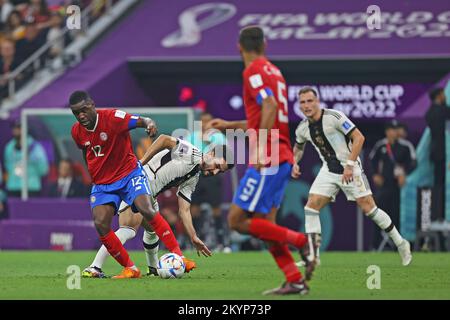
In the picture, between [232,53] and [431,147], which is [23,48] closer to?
[232,53]

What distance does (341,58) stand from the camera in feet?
78.1

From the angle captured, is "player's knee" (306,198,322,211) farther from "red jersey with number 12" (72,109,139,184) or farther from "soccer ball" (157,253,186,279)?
"red jersey with number 12" (72,109,139,184)

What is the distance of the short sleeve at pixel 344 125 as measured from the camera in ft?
49.4

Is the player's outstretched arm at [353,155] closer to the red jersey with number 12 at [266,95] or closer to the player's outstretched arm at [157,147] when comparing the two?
the player's outstretched arm at [157,147]

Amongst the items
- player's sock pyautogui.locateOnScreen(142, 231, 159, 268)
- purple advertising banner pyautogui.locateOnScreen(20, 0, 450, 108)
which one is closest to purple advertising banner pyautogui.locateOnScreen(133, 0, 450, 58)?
purple advertising banner pyautogui.locateOnScreen(20, 0, 450, 108)

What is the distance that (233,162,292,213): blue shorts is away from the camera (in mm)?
10578

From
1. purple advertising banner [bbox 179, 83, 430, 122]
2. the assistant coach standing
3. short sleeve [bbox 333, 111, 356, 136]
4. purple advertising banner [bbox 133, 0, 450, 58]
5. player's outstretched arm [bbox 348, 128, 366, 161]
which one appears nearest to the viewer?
player's outstretched arm [bbox 348, 128, 366, 161]

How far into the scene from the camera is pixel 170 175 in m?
14.3

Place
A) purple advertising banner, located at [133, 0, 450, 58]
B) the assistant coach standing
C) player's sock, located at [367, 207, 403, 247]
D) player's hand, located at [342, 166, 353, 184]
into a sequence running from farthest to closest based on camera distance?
1. purple advertising banner, located at [133, 0, 450, 58]
2. the assistant coach standing
3. player's sock, located at [367, 207, 403, 247]
4. player's hand, located at [342, 166, 353, 184]

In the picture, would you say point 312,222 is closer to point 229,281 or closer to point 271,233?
point 229,281

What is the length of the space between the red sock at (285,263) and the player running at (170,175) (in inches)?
108

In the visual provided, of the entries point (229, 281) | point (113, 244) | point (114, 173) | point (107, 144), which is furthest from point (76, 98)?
point (229, 281)

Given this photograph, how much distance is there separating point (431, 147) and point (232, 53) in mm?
4413
